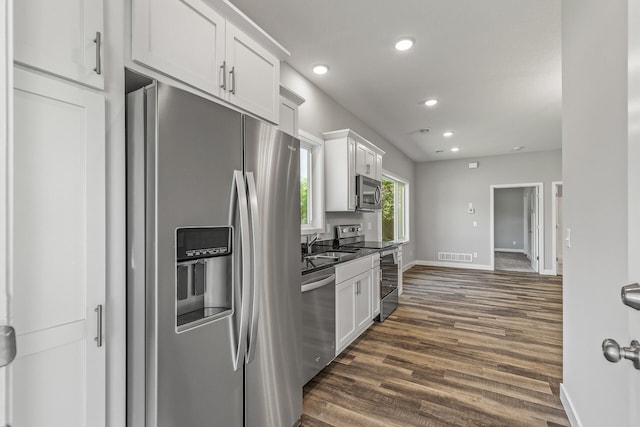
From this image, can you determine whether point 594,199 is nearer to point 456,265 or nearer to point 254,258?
point 254,258

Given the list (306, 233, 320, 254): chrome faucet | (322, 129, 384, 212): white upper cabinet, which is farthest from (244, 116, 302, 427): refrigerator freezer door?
(322, 129, 384, 212): white upper cabinet

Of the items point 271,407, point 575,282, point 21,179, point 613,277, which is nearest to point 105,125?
point 21,179

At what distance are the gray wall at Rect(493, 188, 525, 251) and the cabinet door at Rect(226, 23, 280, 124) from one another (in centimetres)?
1126

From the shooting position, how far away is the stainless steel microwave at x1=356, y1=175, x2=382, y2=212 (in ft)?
12.4

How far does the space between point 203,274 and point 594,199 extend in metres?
1.86

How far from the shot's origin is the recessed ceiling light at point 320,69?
9.94 feet

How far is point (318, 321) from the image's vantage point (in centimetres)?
228

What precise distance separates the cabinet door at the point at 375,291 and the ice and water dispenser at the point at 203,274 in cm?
228

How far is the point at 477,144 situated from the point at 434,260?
3139 millimetres

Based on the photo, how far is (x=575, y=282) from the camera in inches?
70.0

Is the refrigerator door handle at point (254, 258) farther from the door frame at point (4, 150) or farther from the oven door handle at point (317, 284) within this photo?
the door frame at point (4, 150)

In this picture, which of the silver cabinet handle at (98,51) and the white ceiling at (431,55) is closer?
the silver cabinet handle at (98,51)

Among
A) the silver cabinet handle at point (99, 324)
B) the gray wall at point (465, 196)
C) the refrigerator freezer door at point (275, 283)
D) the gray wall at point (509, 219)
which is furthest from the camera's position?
the gray wall at point (509, 219)

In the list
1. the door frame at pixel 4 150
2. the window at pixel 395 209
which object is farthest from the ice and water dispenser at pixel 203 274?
the window at pixel 395 209
